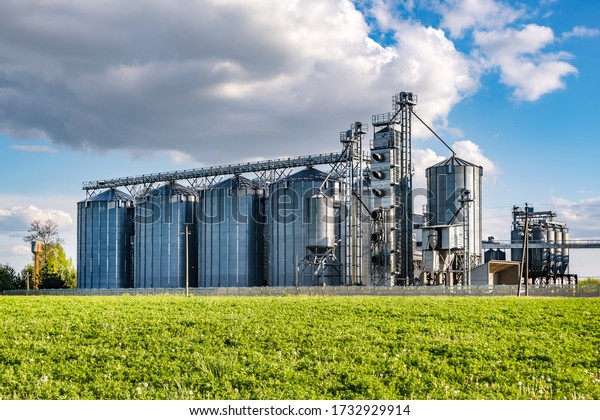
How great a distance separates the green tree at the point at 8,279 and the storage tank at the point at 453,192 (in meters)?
60.1

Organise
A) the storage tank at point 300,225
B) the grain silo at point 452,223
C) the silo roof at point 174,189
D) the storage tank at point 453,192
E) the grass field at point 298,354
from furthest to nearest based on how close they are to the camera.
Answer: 1. the silo roof at point 174,189
2. the storage tank at point 300,225
3. the storage tank at point 453,192
4. the grain silo at point 452,223
5. the grass field at point 298,354

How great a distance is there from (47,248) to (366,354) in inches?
3914

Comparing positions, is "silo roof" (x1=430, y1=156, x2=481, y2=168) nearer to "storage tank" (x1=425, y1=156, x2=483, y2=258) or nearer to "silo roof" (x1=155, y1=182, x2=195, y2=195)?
"storage tank" (x1=425, y1=156, x2=483, y2=258)

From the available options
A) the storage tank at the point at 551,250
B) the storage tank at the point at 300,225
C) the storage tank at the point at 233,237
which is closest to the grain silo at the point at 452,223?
the storage tank at the point at 300,225

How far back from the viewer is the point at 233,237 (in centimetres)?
9219

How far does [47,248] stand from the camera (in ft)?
362

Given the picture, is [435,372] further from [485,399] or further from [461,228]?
[461,228]

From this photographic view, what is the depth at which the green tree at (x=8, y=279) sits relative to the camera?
96.8 metres

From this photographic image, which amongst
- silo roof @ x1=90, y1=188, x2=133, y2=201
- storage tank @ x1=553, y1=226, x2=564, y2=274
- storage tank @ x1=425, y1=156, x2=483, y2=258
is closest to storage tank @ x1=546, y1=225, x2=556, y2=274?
storage tank @ x1=553, y1=226, x2=564, y2=274

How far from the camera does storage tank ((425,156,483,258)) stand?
246 ft

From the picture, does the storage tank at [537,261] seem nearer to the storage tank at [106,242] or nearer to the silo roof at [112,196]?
the storage tank at [106,242]

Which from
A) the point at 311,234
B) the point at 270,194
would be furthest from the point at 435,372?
the point at 270,194

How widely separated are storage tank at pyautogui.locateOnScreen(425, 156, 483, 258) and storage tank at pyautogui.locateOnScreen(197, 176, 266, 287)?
25.8m
